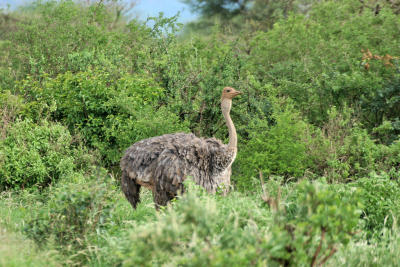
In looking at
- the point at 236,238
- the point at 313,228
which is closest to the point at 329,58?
the point at 313,228

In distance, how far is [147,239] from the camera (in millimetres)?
3262

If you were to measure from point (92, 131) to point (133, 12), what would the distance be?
12701mm

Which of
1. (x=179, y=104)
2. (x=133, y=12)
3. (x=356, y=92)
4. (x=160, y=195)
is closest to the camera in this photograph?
(x=160, y=195)

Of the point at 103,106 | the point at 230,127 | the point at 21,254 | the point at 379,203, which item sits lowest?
the point at 21,254

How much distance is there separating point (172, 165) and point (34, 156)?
2743mm

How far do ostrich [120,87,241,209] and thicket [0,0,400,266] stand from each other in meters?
0.28

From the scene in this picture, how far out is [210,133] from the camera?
8406 mm

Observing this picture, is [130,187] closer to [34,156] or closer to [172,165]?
[172,165]

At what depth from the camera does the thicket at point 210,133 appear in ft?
11.7

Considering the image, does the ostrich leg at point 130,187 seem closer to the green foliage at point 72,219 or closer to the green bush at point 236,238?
the green foliage at point 72,219

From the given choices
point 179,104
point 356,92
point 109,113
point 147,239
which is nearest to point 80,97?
point 109,113

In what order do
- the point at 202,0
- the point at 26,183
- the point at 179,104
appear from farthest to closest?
1. the point at 202,0
2. the point at 179,104
3. the point at 26,183

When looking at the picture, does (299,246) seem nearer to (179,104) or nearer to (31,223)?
(31,223)

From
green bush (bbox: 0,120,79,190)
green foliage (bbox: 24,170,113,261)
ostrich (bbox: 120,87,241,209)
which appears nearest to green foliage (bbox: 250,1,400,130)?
ostrich (bbox: 120,87,241,209)
